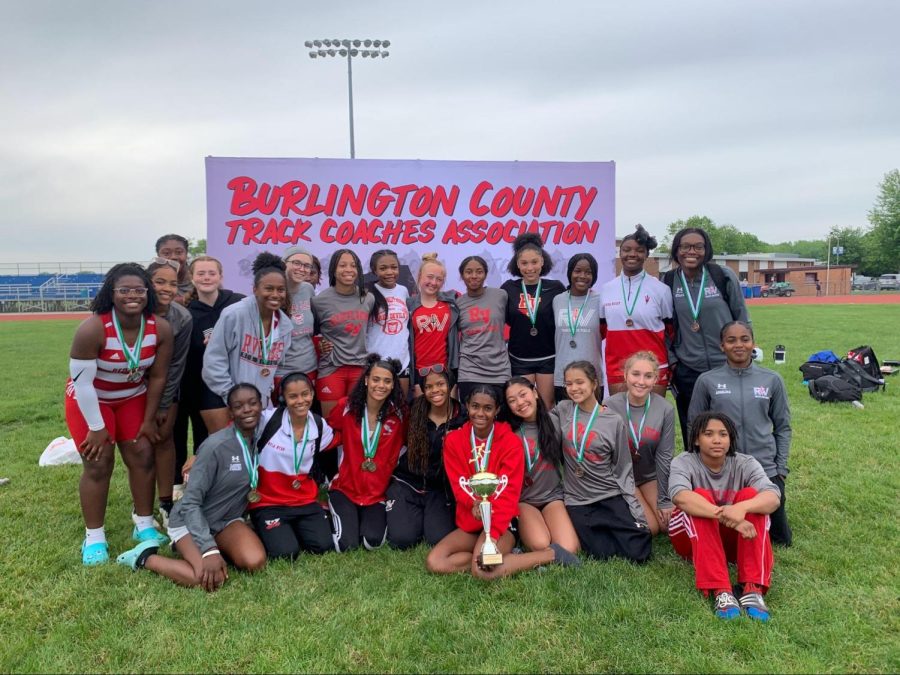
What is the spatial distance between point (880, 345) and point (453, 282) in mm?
11298

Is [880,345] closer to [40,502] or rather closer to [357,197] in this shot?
[357,197]

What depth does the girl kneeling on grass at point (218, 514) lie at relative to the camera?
3387mm

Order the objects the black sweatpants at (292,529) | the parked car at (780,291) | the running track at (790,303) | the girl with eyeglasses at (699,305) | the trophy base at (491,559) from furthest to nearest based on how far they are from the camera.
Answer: the parked car at (780,291)
the running track at (790,303)
the girl with eyeglasses at (699,305)
the black sweatpants at (292,529)
the trophy base at (491,559)

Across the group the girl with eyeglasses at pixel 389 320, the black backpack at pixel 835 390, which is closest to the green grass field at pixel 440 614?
the girl with eyeglasses at pixel 389 320

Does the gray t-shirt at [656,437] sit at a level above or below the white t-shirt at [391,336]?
below

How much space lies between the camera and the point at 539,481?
3.96 meters

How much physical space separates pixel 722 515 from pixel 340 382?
106 inches

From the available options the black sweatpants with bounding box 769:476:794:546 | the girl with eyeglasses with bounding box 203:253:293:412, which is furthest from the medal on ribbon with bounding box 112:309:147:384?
the black sweatpants with bounding box 769:476:794:546

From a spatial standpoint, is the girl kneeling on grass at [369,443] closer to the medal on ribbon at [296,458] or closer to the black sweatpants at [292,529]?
the black sweatpants at [292,529]

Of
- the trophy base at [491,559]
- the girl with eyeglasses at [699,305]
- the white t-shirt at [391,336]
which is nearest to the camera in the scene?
the trophy base at [491,559]

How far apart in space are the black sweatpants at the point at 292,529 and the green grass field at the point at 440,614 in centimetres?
13

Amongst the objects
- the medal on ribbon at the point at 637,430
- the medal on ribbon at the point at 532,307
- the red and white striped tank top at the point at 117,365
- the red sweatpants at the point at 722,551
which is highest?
the medal on ribbon at the point at 532,307

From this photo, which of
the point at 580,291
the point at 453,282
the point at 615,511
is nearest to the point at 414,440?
the point at 615,511

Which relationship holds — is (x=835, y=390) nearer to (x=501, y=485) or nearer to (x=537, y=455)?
(x=537, y=455)
